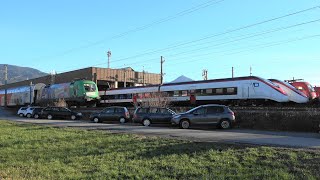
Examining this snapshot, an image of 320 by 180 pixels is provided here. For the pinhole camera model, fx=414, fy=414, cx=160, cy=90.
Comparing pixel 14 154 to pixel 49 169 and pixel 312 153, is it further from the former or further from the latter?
pixel 312 153

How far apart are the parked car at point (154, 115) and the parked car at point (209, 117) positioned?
248 centimetres

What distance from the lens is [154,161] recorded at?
11797mm

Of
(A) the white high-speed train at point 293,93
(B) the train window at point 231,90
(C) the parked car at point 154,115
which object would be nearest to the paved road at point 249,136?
(C) the parked car at point 154,115

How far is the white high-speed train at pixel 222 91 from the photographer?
3325cm

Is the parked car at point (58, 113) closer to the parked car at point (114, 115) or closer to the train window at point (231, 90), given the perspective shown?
the parked car at point (114, 115)

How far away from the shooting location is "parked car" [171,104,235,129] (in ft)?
85.3

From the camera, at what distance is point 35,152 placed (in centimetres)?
1433

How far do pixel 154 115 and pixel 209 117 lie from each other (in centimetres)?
477

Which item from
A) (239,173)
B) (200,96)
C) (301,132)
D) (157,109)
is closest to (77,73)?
(200,96)

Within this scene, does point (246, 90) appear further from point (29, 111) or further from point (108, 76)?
point (108, 76)

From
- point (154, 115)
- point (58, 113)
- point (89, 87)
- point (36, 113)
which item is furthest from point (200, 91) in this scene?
point (36, 113)

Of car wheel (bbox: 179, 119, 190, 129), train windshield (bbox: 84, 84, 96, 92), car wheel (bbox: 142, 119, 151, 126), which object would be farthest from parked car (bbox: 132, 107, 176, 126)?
train windshield (bbox: 84, 84, 96, 92)

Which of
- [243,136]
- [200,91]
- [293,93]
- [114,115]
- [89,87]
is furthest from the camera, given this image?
[89,87]

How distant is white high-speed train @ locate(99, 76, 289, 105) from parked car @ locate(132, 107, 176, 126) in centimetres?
835
